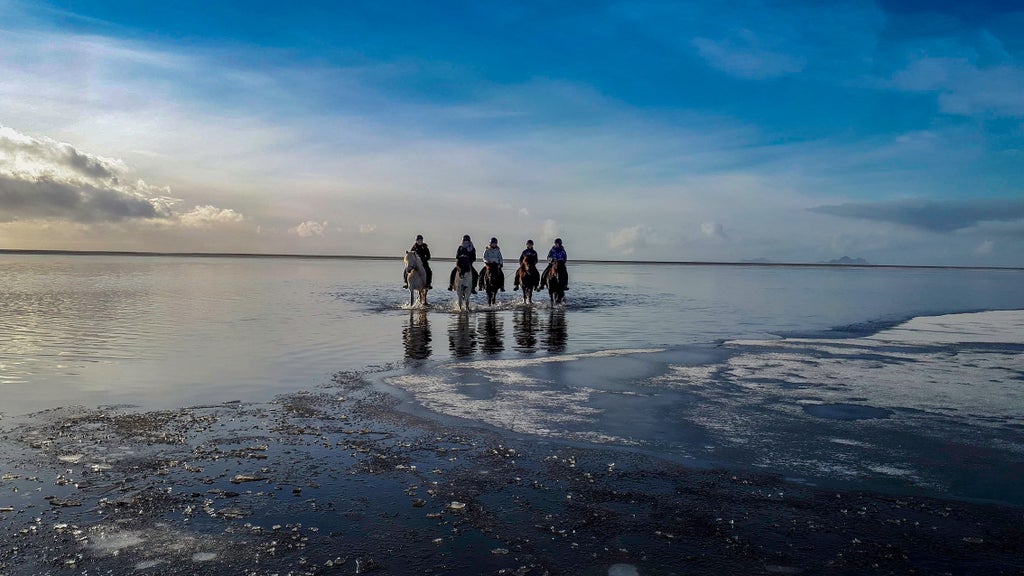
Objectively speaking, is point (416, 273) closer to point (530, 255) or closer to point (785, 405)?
point (530, 255)

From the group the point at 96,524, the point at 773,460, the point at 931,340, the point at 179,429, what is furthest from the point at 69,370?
the point at 931,340

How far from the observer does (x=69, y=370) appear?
10.0 m

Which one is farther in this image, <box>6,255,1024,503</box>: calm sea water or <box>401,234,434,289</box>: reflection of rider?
<box>401,234,434,289</box>: reflection of rider

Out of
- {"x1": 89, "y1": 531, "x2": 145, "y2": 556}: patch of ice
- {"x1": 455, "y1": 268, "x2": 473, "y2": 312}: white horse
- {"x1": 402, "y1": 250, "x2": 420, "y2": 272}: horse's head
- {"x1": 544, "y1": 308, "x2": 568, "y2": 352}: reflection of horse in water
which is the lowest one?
{"x1": 89, "y1": 531, "x2": 145, "y2": 556}: patch of ice

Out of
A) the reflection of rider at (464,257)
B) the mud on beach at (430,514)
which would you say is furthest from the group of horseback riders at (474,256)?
the mud on beach at (430,514)

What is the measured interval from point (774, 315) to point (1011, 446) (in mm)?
17124

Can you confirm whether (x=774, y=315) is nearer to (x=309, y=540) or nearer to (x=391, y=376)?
(x=391, y=376)

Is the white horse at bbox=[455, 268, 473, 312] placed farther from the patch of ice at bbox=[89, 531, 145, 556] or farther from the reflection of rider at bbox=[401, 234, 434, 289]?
the patch of ice at bbox=[89, 531, 145, 556]

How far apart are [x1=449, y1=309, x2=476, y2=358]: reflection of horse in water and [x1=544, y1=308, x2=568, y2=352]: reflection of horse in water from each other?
167cm

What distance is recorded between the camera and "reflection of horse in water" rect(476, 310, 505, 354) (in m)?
13.4

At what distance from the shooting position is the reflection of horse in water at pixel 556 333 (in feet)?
45.1

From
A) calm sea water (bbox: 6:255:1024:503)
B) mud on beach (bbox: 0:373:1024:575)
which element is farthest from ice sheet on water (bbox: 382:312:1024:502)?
mud on beach (bbox: 0:373:1024:575)

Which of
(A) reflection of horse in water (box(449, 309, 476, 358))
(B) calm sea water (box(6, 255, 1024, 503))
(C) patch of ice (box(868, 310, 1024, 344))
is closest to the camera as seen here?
(B) calm sea water (box(6, 255, 1024, 503))

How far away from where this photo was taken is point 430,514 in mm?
4496
